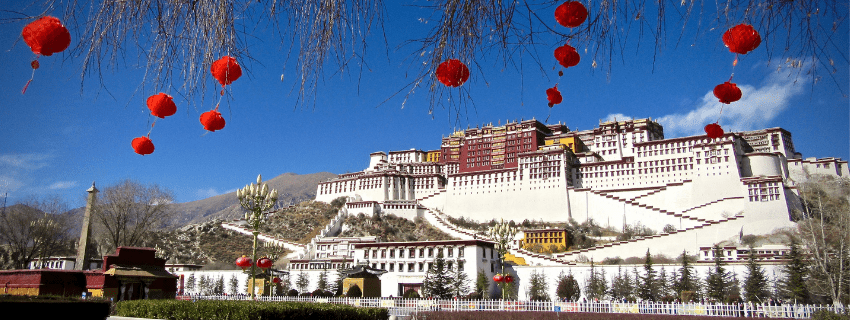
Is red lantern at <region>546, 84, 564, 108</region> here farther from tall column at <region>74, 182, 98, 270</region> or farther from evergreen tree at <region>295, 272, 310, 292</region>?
evergreen tree at <region>295, 272, 310, 292</region>

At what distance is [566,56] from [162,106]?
344cm

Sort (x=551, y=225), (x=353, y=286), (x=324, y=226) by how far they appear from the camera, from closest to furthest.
Answer: (x=353, y=286) → (x=551, y=225) → (x=324, y=226)

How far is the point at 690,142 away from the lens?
68312 millimetres

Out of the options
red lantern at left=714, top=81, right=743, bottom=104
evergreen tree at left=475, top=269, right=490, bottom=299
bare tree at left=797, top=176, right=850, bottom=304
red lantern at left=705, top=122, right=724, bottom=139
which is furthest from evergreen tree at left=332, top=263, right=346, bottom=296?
red lantern at left=714, top=81, right=743, bottom=104

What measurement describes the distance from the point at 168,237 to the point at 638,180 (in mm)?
61061

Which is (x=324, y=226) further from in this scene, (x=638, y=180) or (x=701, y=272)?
(x=701, y=272)

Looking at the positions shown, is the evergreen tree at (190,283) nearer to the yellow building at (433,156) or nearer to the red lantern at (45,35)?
the red lantern at (45,35)

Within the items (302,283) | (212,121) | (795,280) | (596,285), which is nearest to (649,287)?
(596,285)

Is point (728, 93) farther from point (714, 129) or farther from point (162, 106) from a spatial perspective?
point (162, 106)

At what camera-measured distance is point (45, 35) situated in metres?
3.40

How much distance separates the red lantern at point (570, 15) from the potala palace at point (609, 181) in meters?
49.0

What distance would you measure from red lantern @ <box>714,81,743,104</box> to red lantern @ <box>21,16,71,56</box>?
5.08 meters

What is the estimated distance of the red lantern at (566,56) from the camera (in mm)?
4219

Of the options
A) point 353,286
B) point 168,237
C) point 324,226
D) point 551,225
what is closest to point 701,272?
point 353,286
